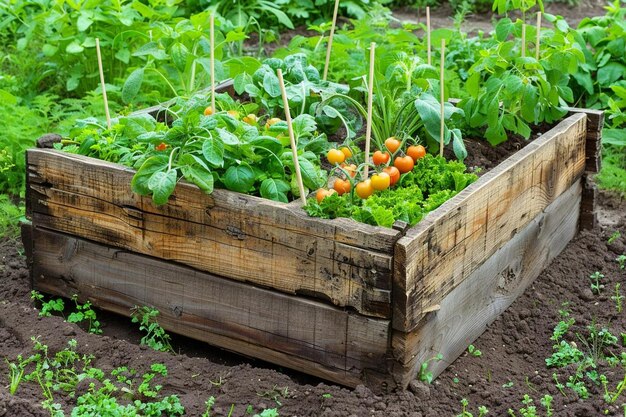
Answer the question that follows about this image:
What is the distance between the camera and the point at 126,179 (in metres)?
3.85

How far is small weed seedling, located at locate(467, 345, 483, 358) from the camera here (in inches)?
155

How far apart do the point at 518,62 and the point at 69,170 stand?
201 cm

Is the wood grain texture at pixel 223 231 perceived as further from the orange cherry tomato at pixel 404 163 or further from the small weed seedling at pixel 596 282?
the small weed seedling at pixel 596 282

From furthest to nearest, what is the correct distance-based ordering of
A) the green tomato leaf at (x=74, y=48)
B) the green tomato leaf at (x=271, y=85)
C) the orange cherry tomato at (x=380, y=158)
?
the green tomato leaf at (x=74, y=48) < the green tomato leaf at (x=271, y=85) < the orange cherry tomato at (x=380, y=158)

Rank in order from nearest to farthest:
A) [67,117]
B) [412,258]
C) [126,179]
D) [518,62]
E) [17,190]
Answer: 1. [412,258]
2. [126,179]
3. [518,62]
4. [17,190]
5. [67,117]

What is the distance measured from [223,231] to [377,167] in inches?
30.4

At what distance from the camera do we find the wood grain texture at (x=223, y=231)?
11.2 feet

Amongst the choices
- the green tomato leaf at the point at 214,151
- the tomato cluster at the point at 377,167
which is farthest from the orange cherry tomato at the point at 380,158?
the green tomato leaf at the point at 214,151

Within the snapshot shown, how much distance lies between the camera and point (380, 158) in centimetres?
407

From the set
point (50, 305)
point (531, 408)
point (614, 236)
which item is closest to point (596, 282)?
point (614, 236)

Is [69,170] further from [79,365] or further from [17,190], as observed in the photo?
[17,190]

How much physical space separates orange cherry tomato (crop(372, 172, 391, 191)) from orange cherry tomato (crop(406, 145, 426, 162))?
1.25 ft

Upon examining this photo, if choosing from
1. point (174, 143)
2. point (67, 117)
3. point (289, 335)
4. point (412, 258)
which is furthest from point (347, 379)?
point (67, 117)

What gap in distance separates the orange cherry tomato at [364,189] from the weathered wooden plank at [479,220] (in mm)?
330
